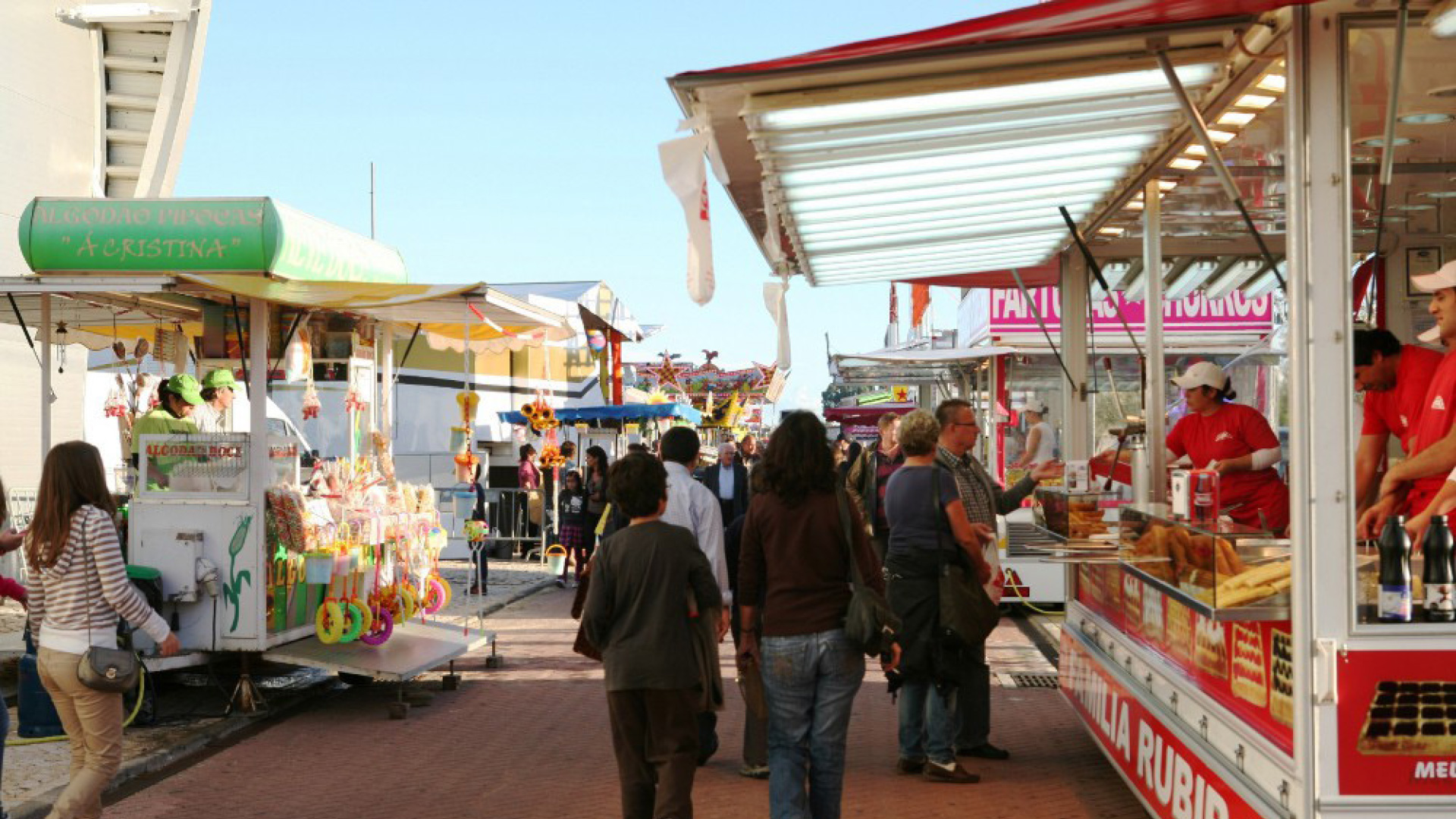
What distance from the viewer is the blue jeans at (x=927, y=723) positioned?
752 centimetres

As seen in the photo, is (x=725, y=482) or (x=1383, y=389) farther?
(x=725, y=482)

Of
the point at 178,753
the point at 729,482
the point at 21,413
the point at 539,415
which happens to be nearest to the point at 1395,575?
the point at 178,753

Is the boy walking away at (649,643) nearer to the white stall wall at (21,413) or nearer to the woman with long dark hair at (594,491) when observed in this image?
the woman with long dark hair at (594,491)

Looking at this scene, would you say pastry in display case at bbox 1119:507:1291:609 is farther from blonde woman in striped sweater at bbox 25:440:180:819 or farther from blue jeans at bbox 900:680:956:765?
blonde woman in striped sweater at bbox 25:440:180:819

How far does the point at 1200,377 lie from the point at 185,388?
6.42 meters

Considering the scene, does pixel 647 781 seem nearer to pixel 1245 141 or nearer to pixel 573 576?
pixel 1245 141

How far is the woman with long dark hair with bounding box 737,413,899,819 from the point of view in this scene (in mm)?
5652

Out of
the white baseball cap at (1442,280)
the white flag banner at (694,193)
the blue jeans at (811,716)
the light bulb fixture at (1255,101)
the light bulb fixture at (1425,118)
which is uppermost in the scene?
the light bulb fixture at (1425,118)

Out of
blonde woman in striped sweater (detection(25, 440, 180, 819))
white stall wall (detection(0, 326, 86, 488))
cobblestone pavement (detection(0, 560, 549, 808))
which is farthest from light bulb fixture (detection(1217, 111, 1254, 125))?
white stall wall (detection(0, 326, 86, 488))

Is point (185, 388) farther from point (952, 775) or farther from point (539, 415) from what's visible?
point (539, 415)

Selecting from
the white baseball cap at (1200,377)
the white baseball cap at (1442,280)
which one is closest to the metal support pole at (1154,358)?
the white baseball cap at (1200,377)

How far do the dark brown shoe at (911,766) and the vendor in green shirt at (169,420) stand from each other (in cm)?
507

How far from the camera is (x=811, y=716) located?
5688 millimetres

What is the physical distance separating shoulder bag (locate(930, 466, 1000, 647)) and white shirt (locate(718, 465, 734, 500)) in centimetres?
597
